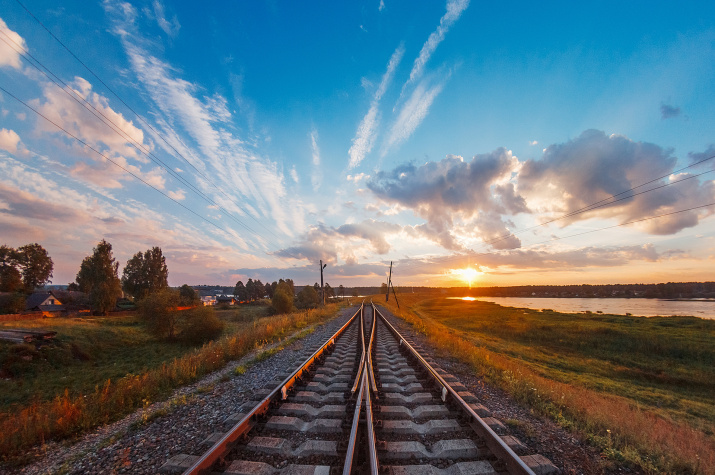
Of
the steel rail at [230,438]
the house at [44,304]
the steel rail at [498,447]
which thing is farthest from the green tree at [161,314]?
the house at [44,304]

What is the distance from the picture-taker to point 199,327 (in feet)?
97.5

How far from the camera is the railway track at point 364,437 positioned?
3.12 metres

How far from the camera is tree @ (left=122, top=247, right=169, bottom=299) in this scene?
224ft

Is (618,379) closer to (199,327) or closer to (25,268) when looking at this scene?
(199,327)

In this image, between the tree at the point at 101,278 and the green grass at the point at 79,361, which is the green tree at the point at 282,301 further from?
the tree at the point at 101,278

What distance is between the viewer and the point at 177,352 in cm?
2644

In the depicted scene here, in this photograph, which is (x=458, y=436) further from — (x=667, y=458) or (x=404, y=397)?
(x=667, y=458)

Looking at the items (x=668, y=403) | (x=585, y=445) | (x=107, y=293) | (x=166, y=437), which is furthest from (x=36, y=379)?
(x=107, y=293)

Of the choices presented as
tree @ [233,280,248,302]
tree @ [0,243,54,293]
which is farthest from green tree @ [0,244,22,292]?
tree @ [233,280,248,302]

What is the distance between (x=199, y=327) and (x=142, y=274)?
53757 mm

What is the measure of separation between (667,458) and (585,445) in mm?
918

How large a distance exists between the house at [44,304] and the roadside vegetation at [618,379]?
71.5 m

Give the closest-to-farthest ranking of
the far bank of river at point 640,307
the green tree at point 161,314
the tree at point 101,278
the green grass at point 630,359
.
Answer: the green grass at point 630,359, the green tree at point 161,314, the tree at point 101,278, the far bank of river at point 640,307

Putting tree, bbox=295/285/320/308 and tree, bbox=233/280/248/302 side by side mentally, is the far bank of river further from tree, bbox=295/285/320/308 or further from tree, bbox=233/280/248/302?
tree, bbox=233/280/248/302
